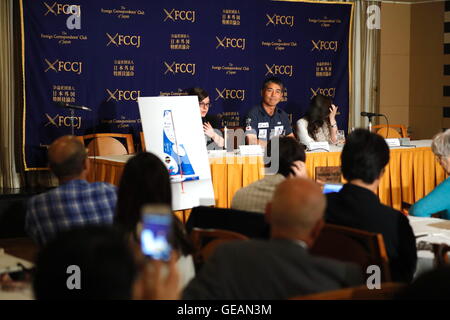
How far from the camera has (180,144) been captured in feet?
15.2

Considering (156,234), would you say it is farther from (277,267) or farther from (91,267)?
(277,267)

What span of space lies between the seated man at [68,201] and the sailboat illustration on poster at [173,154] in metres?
1.84

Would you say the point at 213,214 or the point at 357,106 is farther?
the point at 357,106

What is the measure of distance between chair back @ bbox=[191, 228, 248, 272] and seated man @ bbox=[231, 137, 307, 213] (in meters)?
0.38

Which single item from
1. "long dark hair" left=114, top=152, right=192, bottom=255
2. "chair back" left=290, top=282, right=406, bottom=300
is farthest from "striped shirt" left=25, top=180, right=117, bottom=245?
"chair back" left=290, top=282, right=406, bottom=300

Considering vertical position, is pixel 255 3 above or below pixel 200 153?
above

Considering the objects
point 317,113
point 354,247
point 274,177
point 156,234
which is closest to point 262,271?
point 156,234

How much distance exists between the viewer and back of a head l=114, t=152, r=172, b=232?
2.42 metres

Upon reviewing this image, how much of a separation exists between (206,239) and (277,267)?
45.5 inches

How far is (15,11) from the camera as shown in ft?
20.4

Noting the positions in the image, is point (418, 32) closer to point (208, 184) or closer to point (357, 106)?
point (357, 106)

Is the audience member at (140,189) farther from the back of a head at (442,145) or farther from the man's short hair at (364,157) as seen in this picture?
the back of a head at (442,145)

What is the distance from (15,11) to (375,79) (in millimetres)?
4663
